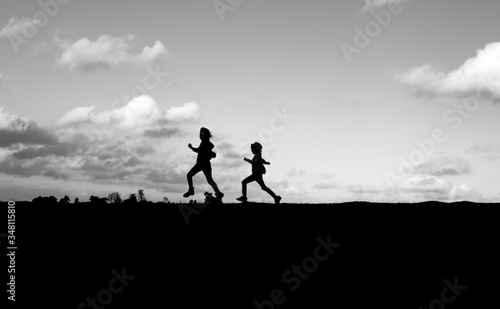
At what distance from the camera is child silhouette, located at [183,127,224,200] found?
1458 centimetres

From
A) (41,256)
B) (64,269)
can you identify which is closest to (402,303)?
(64,269)

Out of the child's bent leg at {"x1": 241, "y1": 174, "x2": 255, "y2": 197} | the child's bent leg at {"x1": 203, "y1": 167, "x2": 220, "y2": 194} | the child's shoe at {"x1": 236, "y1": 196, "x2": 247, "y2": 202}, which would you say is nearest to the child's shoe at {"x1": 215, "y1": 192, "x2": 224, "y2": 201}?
the child's bent leg at {"x1": 203, "y1": 167, "x2": 220, "y2": 194}

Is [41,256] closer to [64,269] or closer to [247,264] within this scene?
[64,269]

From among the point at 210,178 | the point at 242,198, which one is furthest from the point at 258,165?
the point at 210,178

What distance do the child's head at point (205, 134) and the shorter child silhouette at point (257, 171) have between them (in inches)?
59.0

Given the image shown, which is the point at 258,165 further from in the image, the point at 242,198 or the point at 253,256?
the point at 253,256

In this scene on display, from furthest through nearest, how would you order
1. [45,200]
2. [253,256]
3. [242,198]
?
[242,198] < [45,200] < [253,256]

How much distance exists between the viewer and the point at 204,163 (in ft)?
48.0

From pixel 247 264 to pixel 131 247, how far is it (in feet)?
8.06

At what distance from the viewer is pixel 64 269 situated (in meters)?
8.73

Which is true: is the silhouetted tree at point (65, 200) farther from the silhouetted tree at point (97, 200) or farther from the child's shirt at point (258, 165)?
the child's shirt at point (258, 165)

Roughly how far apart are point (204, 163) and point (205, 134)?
3.00 ft

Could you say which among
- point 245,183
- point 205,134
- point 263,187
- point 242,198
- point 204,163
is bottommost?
point 242,198

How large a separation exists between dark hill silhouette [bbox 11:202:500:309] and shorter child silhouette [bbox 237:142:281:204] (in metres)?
3.02
